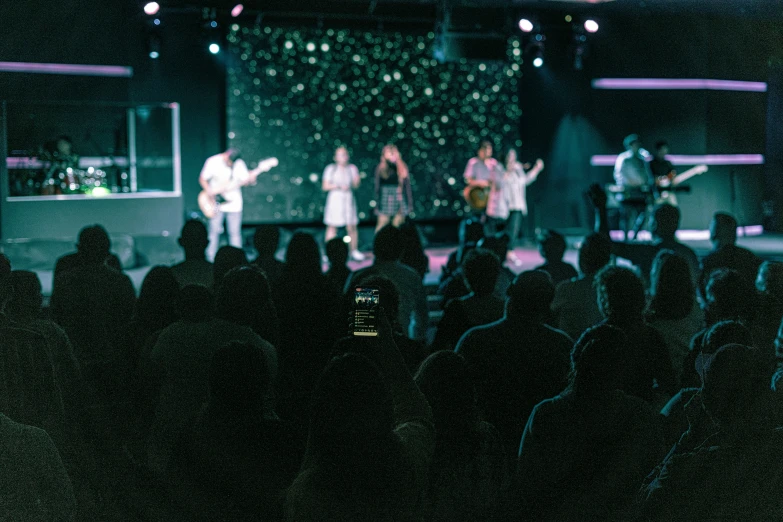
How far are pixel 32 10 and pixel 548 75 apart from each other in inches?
305

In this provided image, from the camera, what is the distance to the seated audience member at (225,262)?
515 cm

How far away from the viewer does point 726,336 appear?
2941mm

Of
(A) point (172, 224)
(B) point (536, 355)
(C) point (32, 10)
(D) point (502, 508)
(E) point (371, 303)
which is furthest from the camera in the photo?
(A) point (172, 224)

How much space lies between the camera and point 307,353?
405 centimetres

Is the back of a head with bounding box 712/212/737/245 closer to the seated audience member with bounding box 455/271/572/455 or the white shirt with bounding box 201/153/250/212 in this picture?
the seated audience member with bounding box 455/271/572/455

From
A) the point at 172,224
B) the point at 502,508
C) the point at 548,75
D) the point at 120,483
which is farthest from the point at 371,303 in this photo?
the point at 548,75

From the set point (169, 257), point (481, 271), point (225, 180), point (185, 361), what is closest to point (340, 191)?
point (225, 180)

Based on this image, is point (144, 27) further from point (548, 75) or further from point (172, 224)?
point (548, 75)

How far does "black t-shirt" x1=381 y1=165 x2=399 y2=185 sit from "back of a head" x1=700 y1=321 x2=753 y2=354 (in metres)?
8.26

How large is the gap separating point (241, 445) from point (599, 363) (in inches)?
42.7

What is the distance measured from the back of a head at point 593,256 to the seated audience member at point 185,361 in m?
2.18

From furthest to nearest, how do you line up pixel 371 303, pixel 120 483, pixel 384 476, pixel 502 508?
pixel 120 483, pixel 502 508, pixel 371 303, pixel 384 476

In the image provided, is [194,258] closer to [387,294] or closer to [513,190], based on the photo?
[387,294]

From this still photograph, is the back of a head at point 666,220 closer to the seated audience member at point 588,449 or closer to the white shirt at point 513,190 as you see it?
the seated audience member at point 588,449
